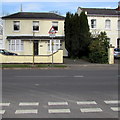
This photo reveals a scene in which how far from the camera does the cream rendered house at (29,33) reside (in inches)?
1412

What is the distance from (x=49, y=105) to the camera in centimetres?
757

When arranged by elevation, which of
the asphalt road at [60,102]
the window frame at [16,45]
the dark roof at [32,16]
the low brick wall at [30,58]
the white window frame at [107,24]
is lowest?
the asphalt road at [60,102]

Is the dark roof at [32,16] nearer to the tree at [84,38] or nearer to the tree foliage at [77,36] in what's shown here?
the tree foliage at [77,36]

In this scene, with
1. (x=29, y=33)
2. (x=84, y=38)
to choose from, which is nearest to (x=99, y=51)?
(x=84, y=38)

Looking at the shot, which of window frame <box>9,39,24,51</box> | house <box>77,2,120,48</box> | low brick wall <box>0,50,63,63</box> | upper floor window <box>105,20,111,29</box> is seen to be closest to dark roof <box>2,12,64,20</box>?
window frame <box>9,39,24,51</box>

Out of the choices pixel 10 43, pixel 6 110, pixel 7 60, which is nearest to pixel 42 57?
pixel 7 60

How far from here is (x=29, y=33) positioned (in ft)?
119

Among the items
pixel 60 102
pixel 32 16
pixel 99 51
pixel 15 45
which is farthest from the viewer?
pixel 32 16

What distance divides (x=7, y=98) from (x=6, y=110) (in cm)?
163

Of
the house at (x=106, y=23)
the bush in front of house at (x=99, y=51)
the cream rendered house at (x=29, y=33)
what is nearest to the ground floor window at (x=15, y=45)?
the cream rendered house at (x=29, y=33)

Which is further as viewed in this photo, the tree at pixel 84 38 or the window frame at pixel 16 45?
the window frame at pixel 16 45

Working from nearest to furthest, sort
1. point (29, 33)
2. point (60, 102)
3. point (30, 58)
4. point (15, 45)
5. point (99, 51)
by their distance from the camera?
point (60, 102), point (30, 58), point (99, 51), point (15, 45), point (29, 33)

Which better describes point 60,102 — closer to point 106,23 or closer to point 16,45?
point 16,45

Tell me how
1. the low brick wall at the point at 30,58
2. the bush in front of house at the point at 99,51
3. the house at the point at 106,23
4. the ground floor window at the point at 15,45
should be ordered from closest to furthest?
the low brick wall at the point at 30,58, the bush in front of house at the point at 99,51, the ground floor window at the point at 15,45, the house at the point at 106,23
